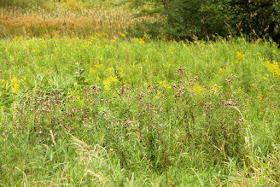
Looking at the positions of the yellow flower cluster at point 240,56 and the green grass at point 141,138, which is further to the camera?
the yellow flower cluster at point 240,56

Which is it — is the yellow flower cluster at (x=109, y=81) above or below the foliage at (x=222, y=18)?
below

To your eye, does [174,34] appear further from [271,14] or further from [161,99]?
[161,99]

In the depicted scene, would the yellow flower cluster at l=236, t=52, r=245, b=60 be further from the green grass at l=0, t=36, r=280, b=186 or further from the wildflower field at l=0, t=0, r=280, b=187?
the green grass at l=0, t=36, r=280, b=186

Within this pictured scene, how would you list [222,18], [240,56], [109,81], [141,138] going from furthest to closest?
[222,18] < [240,56] < [109,81] < [141,138]

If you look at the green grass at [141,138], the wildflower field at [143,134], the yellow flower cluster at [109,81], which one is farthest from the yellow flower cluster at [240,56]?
the yellow flower cluster at [109,81]

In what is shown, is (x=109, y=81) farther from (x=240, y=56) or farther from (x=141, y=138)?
(x=240, y=56)

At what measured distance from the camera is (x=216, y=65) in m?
6.34

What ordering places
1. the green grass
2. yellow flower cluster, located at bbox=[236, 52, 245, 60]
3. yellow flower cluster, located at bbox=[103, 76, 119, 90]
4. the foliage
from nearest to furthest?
1. the green grass
2. yellow flower cluster, located at bbox=[103, 76, 119, 90]
3. yellow flower cluster, located at bbox=[236, 52, 245, 60]
4. the foliage

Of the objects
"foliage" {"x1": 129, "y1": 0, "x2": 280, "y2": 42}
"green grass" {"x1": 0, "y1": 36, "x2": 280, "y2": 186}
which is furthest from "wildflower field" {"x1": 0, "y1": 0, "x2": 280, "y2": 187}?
"foliage" {"x1": 129, "y1": 0, "x2": 280, "y2": 42}

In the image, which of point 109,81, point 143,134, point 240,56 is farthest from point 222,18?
point 143,134

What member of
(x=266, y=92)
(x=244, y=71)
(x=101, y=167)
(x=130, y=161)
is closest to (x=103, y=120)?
(x=130, y=161)

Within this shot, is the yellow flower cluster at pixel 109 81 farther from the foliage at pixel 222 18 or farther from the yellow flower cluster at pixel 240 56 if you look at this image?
the foliage at pixel 222 18

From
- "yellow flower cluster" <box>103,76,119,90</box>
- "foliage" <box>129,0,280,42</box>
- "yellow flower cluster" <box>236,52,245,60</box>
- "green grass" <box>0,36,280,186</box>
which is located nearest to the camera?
"green grass" <box>0,36,280,186</box>

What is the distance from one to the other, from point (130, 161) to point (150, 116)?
661mm
